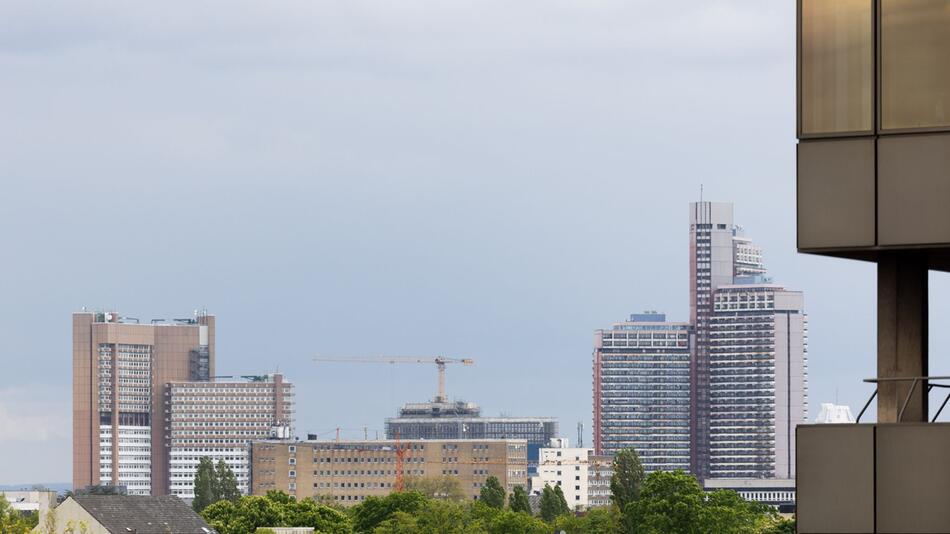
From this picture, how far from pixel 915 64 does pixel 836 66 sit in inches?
34.5

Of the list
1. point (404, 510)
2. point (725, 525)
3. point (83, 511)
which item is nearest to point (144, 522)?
point (83, 511)

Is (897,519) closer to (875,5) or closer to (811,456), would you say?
(811,456)

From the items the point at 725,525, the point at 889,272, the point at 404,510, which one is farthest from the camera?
the point at 404,510

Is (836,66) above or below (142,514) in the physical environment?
above

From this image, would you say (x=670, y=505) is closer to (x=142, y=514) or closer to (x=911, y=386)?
(x=142, y=514)

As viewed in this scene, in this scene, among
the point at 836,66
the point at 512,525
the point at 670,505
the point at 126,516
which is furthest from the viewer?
the point at 512,525

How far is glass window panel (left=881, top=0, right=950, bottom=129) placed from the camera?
21.9m

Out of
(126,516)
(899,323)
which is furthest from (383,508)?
(899,323)

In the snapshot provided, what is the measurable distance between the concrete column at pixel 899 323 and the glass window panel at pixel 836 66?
5.15 ft

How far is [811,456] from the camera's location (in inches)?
859

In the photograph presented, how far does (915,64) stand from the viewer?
22.0 m

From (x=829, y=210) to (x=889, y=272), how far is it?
3.49 ft

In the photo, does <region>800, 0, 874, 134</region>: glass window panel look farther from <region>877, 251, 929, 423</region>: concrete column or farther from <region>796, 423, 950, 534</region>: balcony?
<region>796, 423, 950, 534</region>: balcony

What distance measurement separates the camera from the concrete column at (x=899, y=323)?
22.6 meters
